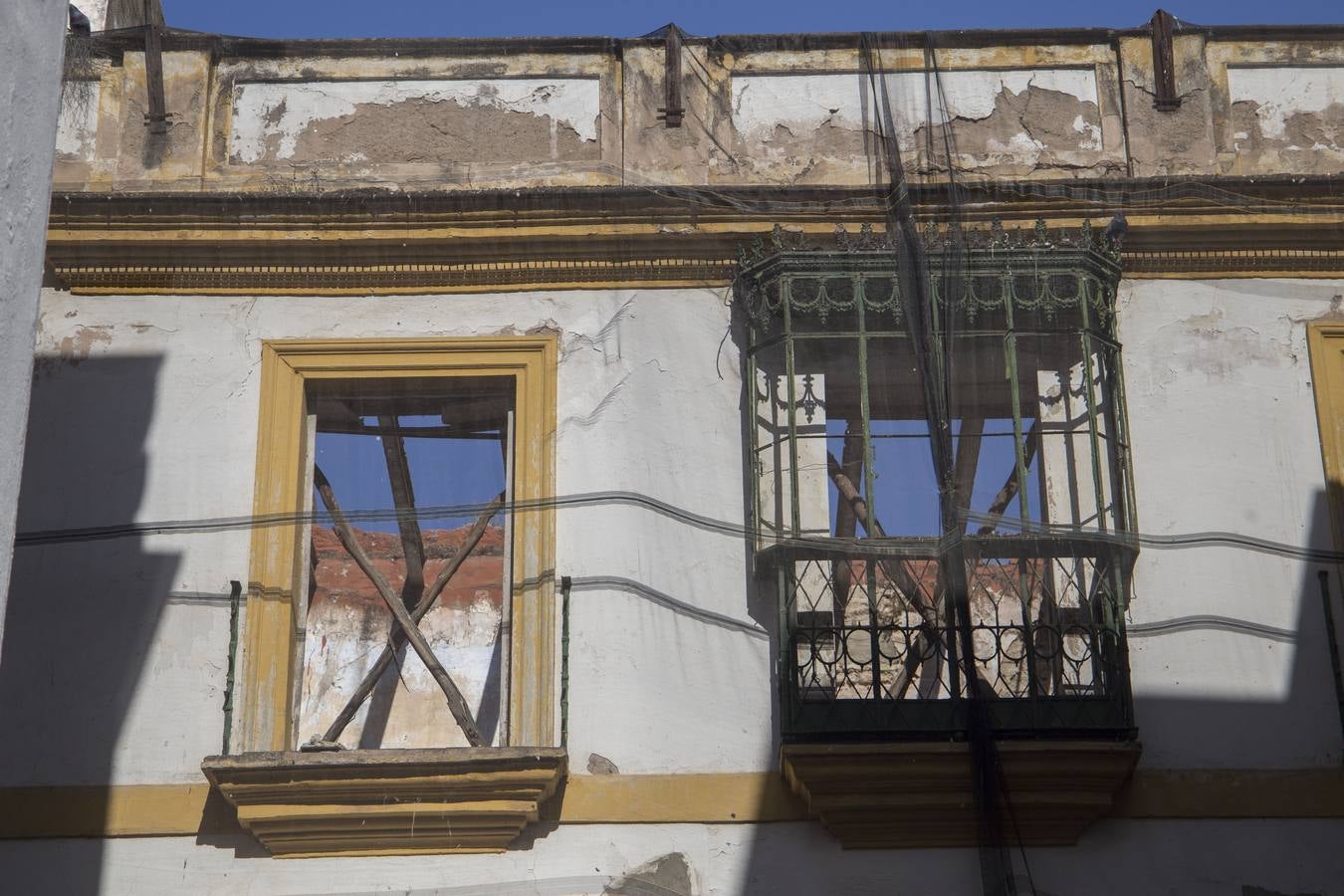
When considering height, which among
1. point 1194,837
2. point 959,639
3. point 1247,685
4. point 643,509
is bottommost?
point 1194,837

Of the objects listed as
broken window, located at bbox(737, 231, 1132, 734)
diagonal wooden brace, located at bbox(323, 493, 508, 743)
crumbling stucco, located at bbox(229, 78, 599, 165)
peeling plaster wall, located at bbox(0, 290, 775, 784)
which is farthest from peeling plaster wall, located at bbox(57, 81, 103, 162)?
broken window, located at bbox(737, 231, 1132, 734)

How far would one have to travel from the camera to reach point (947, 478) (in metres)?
8.43

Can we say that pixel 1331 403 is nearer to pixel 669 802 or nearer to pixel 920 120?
pixel 920 120

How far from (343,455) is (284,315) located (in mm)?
700

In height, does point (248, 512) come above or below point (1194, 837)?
above

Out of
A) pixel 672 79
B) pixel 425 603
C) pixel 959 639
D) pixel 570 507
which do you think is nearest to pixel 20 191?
pixel 570 507

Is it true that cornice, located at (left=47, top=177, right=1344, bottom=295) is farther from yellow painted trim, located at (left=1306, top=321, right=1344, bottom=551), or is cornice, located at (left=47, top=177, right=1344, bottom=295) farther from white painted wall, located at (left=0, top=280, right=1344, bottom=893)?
yellow painted trim, located at (left=1306, top=321, right=1344, bottom=551)

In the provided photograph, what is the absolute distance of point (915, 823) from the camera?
802cm

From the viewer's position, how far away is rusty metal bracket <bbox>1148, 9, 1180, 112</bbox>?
31.0 feet

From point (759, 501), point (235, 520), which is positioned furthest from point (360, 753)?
point (759, 501)

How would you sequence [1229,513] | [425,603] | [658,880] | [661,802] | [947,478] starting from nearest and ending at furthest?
1. [658,880]
2. [661,802]
3. [947,478]
4. [1229,513]
5. [425,603]

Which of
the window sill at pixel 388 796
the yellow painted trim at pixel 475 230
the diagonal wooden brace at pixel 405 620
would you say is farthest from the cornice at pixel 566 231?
the window sill at pixel 388 796

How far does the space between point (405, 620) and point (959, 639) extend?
2.46 meters

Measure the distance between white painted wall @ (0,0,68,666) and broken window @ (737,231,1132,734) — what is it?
3848 millimetres
